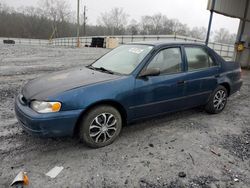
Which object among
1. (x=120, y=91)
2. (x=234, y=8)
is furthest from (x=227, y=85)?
(x=234, y=8)

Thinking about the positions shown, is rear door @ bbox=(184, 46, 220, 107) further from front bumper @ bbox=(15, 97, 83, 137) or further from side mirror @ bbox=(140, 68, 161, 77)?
front bumper @ bbox=(15, 97, 83, 137)

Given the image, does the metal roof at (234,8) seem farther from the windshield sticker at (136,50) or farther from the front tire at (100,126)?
the front tire at (100,126)

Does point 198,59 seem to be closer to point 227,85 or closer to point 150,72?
point 227,85

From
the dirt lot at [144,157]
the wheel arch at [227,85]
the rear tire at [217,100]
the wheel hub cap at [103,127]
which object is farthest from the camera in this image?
the wheel arch at [227,85]

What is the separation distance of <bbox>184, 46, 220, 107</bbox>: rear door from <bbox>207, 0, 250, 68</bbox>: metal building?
6728 mm

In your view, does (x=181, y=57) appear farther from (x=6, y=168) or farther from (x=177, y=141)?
(x=6, y=168)

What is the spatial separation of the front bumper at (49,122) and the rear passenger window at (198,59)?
2358 mm

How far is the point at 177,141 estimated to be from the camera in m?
3.40

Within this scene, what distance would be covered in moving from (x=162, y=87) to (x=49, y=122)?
1845 millimetres

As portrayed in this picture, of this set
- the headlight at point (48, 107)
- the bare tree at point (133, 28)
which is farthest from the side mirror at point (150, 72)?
the bare tree at point (133, 28)

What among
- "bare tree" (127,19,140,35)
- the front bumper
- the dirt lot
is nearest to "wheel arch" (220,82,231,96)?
the dirt lot

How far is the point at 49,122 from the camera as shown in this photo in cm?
262

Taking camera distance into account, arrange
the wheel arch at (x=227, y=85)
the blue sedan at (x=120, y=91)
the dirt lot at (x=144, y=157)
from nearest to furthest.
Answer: the dirt lot at (x=144, y=157) → the blue sedan at (x=120, y=91) → the wheel arch at (x=227, y=85)

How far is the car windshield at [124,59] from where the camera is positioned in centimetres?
344
